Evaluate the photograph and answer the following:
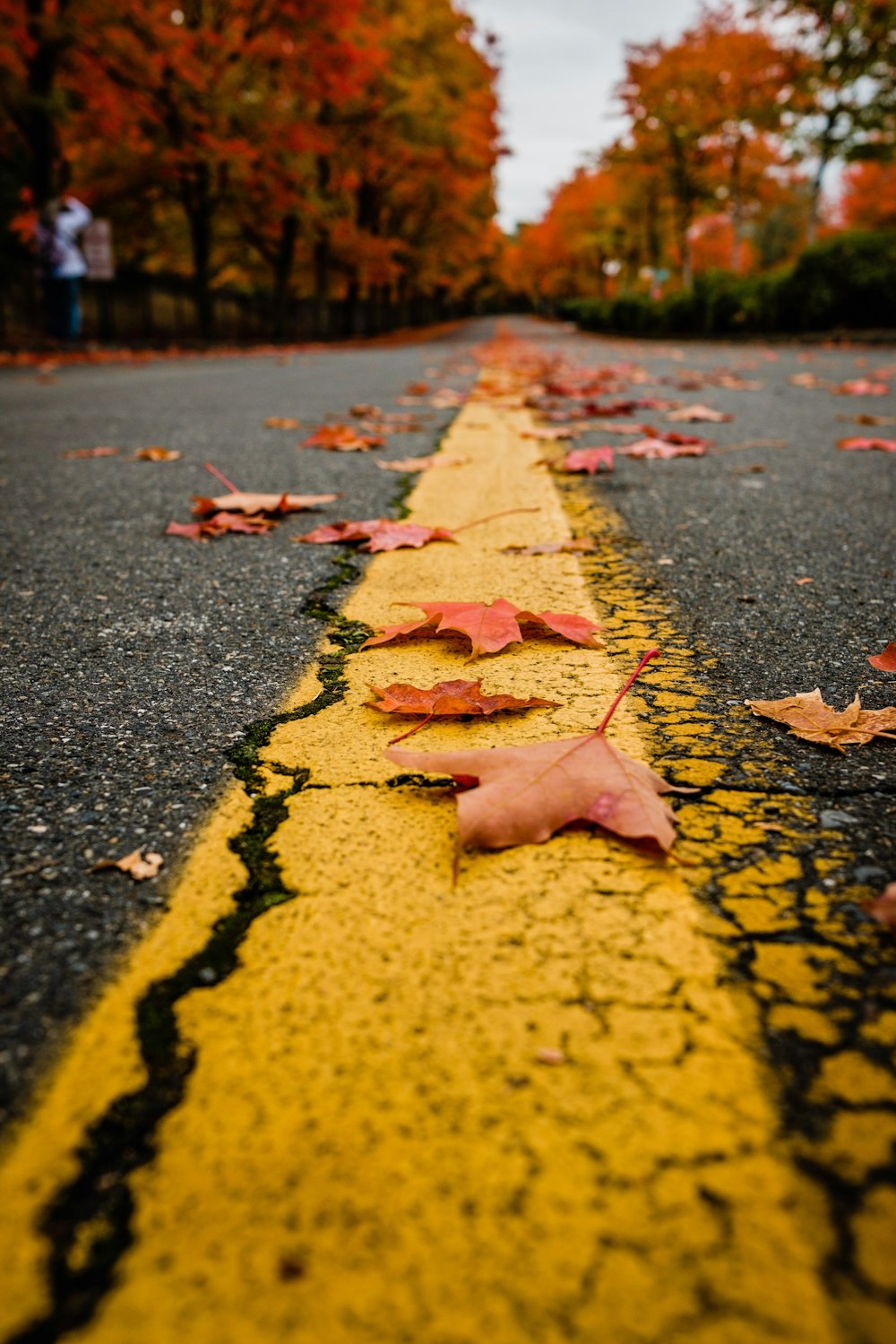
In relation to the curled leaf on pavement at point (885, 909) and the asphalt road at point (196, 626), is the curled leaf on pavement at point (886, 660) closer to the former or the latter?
the asphalt road at point (196, 626)

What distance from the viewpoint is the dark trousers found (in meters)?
13.1

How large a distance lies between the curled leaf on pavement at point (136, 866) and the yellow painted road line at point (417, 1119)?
4 centimetres

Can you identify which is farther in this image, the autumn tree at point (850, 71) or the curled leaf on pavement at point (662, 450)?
the autumn tree at point (850, 71)

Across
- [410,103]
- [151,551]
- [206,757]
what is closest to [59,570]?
[151,551]

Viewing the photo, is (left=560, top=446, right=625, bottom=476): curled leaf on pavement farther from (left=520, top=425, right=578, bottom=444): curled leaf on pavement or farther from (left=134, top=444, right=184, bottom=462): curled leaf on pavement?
(left=134, top=444, right=184, bottom=462): curled leaf on pavement

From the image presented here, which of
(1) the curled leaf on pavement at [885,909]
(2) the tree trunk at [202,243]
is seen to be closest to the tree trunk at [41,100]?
(2) the tree trunk at [202,243]

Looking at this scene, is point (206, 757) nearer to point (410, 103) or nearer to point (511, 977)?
point (511, 977)

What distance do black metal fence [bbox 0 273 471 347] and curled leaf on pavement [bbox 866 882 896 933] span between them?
44.7 ft

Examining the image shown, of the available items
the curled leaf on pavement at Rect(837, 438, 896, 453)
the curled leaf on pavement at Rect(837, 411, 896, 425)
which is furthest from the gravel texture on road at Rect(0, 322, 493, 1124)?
the curled leaf on pavement at Rect(837, 411, 896, 425)

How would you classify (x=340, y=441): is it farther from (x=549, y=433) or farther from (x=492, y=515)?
(x=492, y=515)

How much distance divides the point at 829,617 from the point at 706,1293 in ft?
4.31

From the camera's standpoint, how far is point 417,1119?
61 cm

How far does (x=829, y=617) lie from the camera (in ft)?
5.26

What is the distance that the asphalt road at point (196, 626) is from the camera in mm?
852
